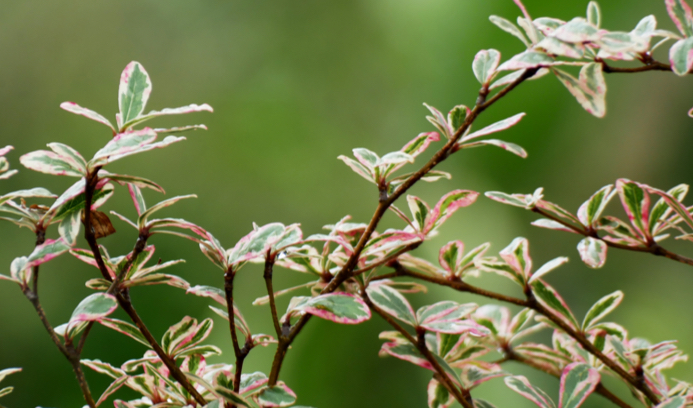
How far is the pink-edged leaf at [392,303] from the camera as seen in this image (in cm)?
49

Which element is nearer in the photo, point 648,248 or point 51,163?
point 51,163

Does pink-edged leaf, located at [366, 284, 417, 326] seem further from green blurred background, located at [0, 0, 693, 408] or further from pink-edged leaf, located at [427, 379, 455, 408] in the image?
green blurred background, located at [0, 0, 693, 408]

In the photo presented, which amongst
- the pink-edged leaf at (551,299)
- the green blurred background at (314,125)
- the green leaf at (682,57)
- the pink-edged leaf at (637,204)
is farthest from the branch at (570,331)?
the green blurred background at (314,125)

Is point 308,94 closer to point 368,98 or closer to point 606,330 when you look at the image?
point 368,98

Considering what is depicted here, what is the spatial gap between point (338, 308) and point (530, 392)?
211mm

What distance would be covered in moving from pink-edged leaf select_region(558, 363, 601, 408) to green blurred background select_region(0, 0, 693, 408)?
1.16 m

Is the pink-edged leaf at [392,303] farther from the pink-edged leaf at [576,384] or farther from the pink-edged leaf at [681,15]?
the pink-edged leaf at [681,15]

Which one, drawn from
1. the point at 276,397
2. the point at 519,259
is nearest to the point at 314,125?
the point at 519,259

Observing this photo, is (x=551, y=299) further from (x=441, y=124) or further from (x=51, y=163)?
(x=51, y=163)

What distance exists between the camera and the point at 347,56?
196cm

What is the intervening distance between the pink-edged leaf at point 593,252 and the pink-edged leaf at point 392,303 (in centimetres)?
16

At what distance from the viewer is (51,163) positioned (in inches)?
14.6

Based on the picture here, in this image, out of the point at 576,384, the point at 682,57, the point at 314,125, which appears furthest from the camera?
the point at 314,125

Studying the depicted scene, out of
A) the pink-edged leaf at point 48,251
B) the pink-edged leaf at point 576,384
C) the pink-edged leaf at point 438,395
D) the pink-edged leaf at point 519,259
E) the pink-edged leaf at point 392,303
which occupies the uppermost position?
the pink-edged leaf at point 48,251
